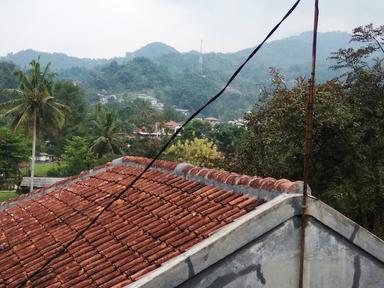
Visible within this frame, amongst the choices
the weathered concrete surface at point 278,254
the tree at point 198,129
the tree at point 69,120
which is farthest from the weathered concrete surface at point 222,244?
the tree at point 69,120

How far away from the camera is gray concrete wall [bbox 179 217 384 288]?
383 cm

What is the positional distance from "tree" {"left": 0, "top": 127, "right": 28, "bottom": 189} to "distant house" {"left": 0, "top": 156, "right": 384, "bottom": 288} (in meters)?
38.2

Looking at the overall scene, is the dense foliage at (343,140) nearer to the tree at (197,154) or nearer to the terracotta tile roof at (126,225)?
the tree at (197,154)

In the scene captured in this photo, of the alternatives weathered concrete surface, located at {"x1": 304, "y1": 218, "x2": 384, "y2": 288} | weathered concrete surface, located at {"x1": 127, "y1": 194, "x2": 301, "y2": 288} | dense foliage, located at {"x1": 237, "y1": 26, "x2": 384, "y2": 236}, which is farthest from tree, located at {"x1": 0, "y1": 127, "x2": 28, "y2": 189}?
weathered concrete surface, located at {"x1": 304, "y1": 218, "x2": 384, "y2": 288}

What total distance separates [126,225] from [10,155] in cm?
4056

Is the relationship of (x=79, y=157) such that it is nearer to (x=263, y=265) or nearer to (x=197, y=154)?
(x=197, y=154)

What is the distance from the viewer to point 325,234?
4031 millimetres

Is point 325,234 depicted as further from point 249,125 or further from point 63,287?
point 249,125

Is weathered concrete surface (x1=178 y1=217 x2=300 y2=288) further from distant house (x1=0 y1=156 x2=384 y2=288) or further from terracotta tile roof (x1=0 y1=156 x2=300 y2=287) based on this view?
terracotta tile roof (x1=0 y1=156 x2=300 y2=287)

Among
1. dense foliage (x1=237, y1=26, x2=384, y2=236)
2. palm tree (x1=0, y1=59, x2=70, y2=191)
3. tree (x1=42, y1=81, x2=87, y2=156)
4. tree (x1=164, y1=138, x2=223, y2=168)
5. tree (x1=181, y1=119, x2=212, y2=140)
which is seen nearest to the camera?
dense foliage (x1=237, y1=26, x2=384, y2=236)

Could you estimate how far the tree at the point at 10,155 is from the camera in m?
42.4

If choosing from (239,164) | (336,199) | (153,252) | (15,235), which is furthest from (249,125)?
(153,252)

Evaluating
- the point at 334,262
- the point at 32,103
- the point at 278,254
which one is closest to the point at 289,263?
the point at 278,254

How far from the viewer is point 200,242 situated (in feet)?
13.2
